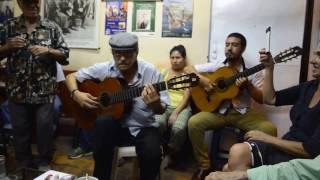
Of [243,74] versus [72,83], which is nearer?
[72,83]

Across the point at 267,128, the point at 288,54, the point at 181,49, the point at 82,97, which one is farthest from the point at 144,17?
the point at 267,128

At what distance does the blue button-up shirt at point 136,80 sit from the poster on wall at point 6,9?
187 cm

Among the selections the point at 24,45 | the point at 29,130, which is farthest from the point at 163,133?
the point at 24,45

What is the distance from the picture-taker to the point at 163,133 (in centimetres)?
291

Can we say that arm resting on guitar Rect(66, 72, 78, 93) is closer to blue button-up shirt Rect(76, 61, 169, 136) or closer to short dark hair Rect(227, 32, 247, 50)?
blue button-up shirt Rect(76, 61, 169, 136)

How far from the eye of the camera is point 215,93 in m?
2.83

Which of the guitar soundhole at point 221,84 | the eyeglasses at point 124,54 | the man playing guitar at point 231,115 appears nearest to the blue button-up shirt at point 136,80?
the eyeglasses at point 124,54

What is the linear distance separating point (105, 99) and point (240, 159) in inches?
39.4

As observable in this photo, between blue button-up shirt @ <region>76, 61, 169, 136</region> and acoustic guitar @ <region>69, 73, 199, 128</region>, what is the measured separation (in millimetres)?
→ 45

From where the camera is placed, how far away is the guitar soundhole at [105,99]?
2.29 m

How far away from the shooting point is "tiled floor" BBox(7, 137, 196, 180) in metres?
2.79

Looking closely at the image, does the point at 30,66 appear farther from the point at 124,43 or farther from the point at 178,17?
the point at 178,17

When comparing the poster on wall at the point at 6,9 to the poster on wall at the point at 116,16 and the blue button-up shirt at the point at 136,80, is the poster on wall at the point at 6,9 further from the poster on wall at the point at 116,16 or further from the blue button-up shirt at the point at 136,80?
the blue button-up shirt at the point at 136,80

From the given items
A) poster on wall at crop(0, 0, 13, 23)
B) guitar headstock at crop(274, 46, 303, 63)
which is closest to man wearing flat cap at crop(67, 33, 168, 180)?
guitar headstock at crop(274, 46, 303, 63)
